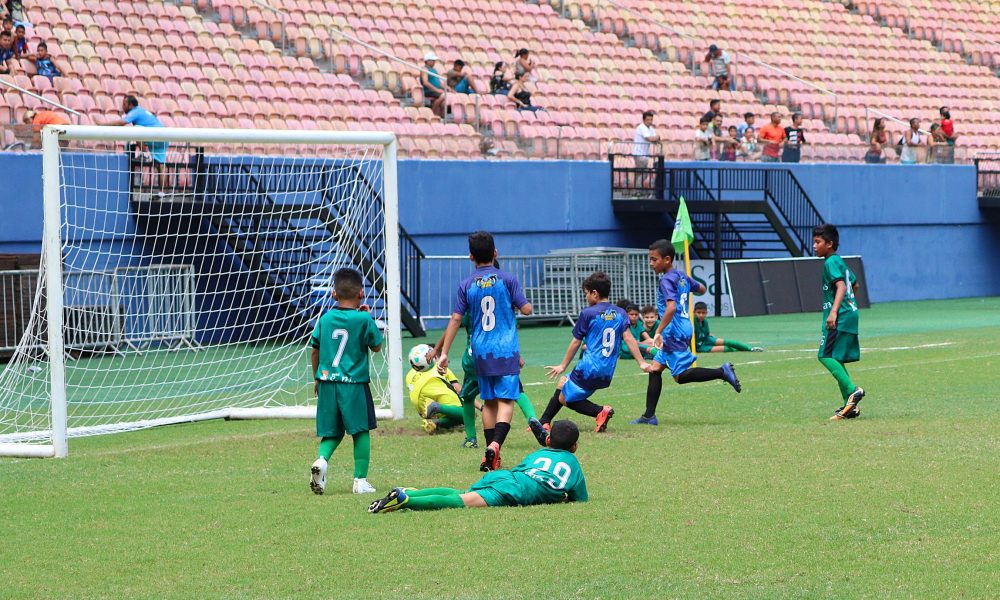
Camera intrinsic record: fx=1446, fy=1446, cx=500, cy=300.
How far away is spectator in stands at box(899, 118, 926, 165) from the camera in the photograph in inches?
1320

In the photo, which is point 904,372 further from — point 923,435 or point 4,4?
point 4,4

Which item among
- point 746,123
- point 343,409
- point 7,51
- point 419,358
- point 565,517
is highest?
point 7,51

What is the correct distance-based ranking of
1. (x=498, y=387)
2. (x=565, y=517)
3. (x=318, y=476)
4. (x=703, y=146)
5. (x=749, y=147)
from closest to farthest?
1. (x=565, y=517)
2. (x=318, y=476)
3. (x=498, y=387)
4. (x=703, y=146)
5. (x=749, y=147)

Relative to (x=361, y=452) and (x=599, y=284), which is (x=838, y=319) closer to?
(x=599, y=284)

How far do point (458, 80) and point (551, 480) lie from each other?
810 inches

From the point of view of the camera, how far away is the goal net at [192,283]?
519 inches

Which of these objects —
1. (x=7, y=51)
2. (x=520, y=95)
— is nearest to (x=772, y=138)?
(x=520, y=95)

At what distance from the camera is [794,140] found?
3173cm

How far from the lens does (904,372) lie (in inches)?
640

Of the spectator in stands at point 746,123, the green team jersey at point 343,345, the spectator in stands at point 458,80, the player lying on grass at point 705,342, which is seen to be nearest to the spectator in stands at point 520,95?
the spectator in stands at point 458,80

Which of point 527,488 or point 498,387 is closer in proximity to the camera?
point 527,488

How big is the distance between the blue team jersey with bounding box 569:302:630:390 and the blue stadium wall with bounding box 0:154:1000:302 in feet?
25.5

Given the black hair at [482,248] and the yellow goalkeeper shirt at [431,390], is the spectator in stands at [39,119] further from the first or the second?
the black hair at [482,248]

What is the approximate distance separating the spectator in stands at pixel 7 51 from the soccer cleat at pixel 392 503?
15653mm
